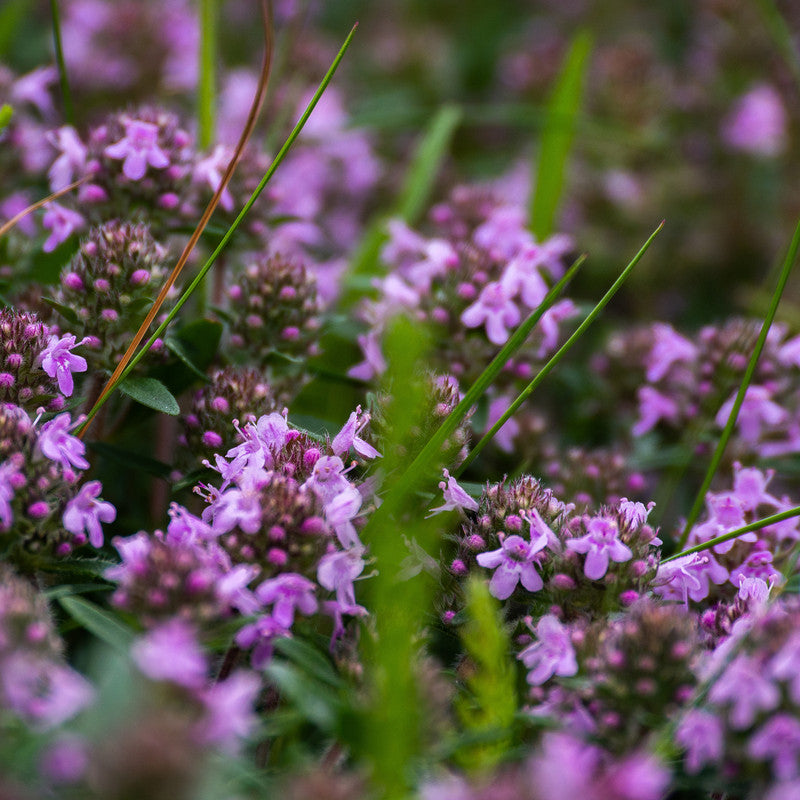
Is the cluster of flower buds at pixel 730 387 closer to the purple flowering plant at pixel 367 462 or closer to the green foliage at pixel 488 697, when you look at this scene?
the purple flowering plant at pixel 367 462

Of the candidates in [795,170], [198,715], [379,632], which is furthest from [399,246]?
[795,170]

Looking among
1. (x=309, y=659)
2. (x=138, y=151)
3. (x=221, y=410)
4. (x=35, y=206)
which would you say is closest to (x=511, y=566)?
(x=309, y=659)

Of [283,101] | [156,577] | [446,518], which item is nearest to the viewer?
[156,577]

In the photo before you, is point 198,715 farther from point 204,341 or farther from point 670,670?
point 204,341

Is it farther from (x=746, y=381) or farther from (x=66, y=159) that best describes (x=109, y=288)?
(x=746, y=381)

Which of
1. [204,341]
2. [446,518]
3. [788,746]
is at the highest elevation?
[204,341]

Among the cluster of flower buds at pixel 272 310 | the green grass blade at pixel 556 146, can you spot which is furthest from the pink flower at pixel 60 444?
the green grass blade at pixel 556 146

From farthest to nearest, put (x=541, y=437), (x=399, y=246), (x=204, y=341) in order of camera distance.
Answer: (x=399, y=246) < (x=541, y=437) < (x=204, y=341)
